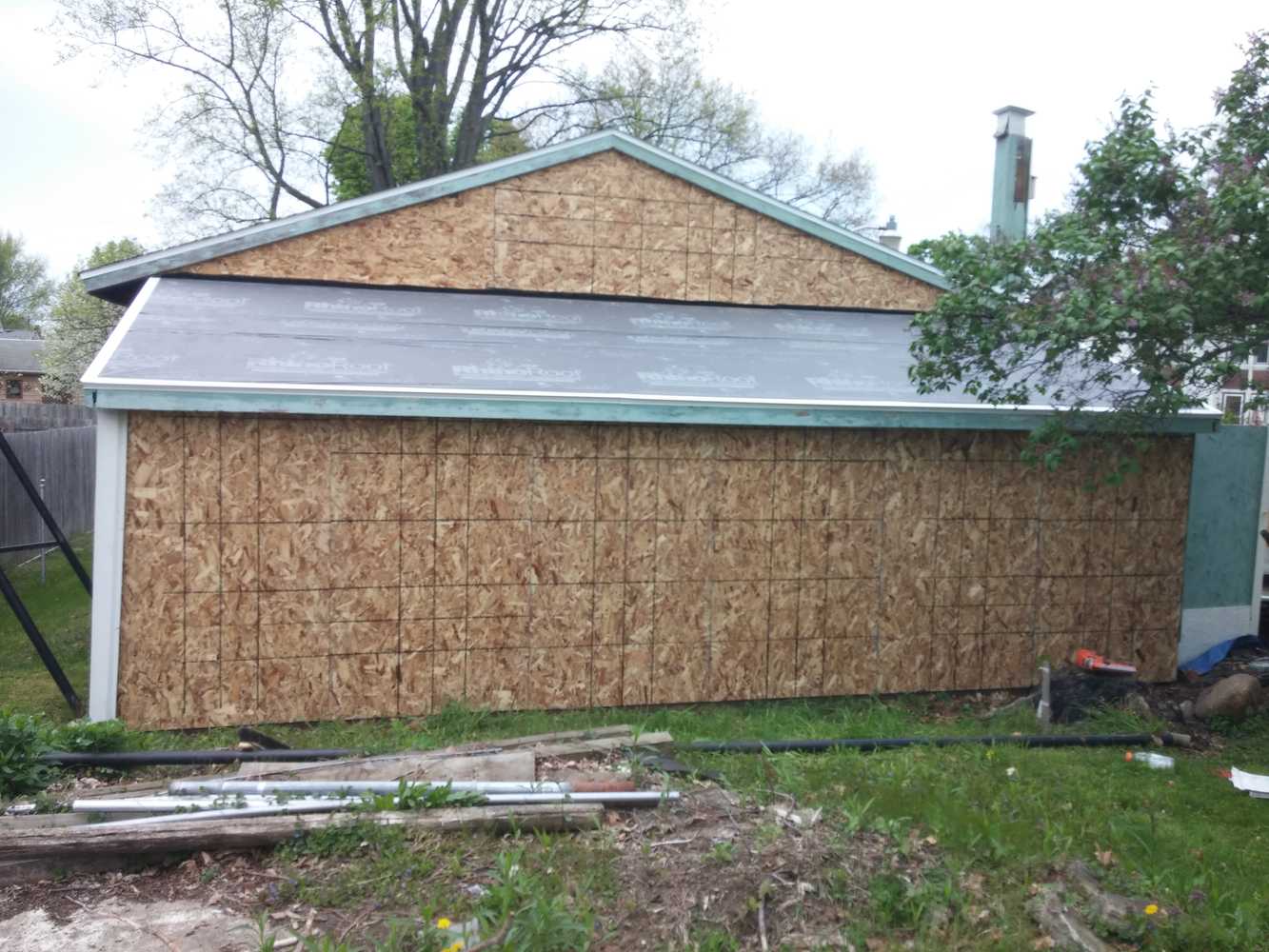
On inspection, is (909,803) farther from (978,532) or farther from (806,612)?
(978,532)

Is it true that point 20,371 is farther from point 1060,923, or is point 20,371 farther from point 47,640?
point 1060,923

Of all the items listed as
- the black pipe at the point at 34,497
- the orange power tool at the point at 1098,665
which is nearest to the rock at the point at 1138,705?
the orange power tool at the point at 1098,665

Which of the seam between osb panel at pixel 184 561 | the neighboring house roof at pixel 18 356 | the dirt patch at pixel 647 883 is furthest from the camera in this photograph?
the neighboring house roof at pixel 18 356

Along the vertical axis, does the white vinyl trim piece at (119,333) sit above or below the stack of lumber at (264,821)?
above

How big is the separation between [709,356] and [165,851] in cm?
615

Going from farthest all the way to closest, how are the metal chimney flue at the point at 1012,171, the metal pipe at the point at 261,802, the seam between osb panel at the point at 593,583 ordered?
1. the metal chimney flue at the point at 1012,171
2. the seam between osb panel at the point at 593,583
3. the metal pipe at the point at 261,802

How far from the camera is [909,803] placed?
19.5ft

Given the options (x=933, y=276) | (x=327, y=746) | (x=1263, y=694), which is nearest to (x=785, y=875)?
(x=327, y=746)

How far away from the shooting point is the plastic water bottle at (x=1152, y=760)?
7594 mm

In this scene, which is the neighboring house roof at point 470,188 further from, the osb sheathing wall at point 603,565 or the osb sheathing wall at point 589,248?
the osb sheathing wall at point 603,565

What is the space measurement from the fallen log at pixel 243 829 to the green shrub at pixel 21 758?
3.23 ft

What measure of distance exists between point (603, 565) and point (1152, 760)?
4239 millimetres

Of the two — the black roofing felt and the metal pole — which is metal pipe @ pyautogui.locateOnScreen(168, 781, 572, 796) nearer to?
the black roofing felt

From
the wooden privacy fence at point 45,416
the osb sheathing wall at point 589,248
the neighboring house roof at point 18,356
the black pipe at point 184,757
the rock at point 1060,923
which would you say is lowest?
the black pipe at point 184,757
